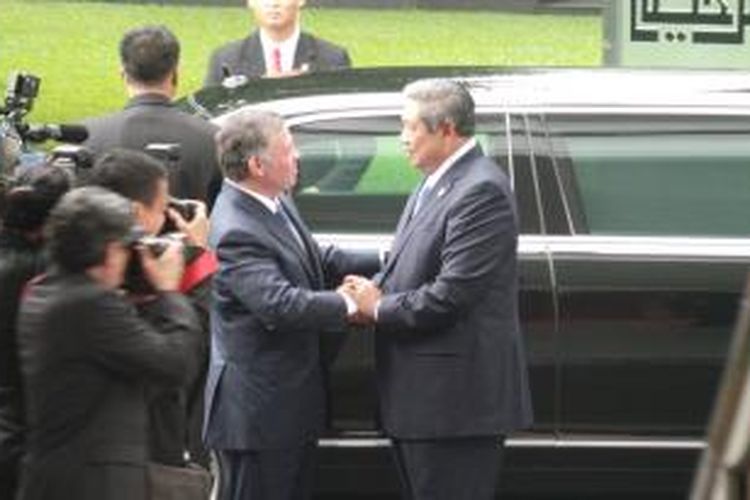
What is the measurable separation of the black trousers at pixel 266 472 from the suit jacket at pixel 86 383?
1.51 metres

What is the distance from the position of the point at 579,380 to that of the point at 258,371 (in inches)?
59.8

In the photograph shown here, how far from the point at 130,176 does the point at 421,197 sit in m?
1.18

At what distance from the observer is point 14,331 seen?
17.6 ft

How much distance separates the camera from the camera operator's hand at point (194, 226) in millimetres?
5914

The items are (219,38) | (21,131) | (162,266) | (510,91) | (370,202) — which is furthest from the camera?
(219,38)

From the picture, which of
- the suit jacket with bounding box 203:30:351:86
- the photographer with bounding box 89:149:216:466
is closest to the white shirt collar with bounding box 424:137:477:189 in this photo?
the photographer with bounding box 89:149:216:466

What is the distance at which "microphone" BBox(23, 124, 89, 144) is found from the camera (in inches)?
270

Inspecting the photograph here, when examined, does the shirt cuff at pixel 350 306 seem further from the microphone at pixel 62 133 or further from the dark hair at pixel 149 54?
the dark hair at pixel 149 54

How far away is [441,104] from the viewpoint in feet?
21.1

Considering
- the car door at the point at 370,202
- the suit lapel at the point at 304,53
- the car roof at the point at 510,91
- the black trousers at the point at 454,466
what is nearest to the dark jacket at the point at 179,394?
the black trousers at the point at 454,466

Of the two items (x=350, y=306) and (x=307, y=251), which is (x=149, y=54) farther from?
(x=350, y=306)

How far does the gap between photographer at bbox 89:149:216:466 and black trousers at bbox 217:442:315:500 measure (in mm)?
462

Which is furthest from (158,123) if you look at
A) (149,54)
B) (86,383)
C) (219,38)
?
(219,38)

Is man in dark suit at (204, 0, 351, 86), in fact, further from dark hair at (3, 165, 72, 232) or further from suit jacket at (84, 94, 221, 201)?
dark hair at (3, 165, 72, 232)
